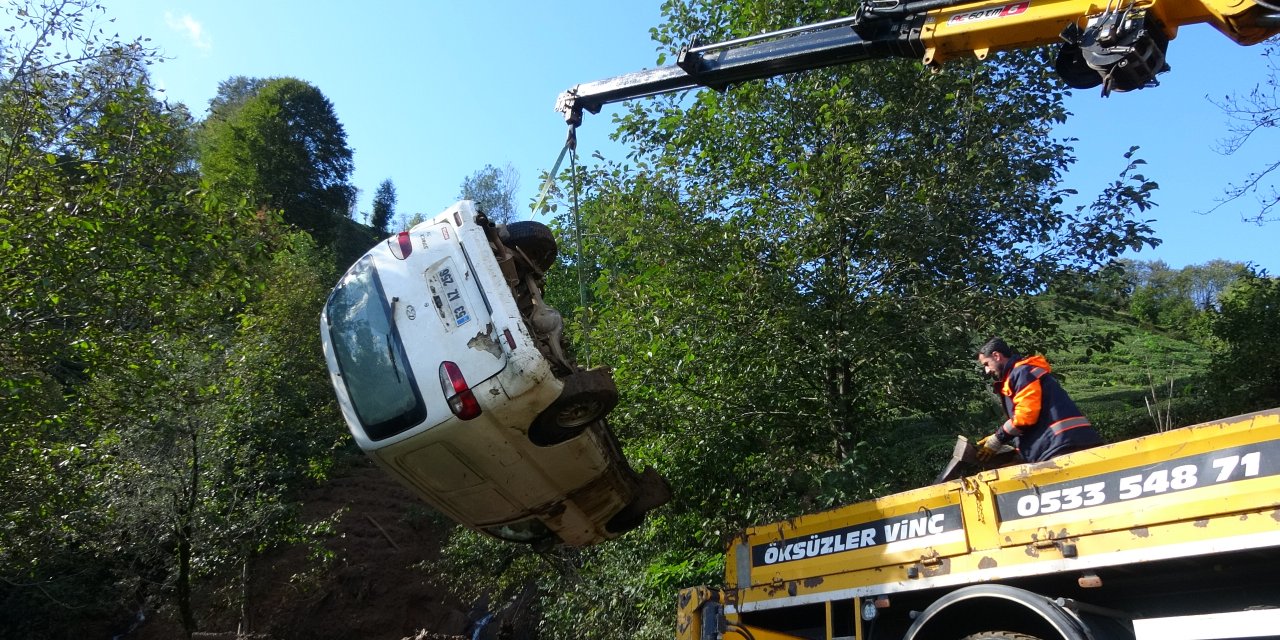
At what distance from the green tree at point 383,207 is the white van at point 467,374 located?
179 feet

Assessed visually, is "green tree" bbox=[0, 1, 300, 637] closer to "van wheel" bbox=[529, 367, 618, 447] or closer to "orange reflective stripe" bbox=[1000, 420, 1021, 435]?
"van wheel" bbox=[529, 367, 618, 447]

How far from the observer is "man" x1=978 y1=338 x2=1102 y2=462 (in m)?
5.11

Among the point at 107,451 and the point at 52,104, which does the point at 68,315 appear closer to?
the point at 52,104

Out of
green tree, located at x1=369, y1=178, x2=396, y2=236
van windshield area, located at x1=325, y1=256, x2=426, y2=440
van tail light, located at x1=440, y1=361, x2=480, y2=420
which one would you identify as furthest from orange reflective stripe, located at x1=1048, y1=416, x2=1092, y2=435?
green tree, located at x1=369, y1=178, x2=396, y2=236

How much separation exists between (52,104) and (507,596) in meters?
8.51

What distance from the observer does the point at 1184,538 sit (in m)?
3.78

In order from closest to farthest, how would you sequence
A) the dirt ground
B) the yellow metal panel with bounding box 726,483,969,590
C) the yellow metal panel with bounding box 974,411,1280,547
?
the yellow metal panel with bounding box 974,411,1280,547, the yellow metal panel with bounding box 726,483,969,590, the dirt ground

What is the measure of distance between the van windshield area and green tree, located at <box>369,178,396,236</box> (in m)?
54.4

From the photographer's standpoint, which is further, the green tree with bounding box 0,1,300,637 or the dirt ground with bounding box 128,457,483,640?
the dirt ground with bounding box 128,457,483,640

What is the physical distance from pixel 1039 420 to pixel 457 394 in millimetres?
3258

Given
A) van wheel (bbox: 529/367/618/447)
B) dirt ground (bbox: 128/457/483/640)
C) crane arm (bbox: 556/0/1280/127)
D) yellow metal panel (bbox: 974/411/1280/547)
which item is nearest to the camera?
yellow metal panel (bbox: 974/411/1280/547)

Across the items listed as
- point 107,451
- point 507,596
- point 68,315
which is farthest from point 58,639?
point 68,315

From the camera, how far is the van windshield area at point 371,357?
570 cm

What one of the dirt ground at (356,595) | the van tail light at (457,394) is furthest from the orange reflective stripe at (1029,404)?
the dirt ground at (356,595)
